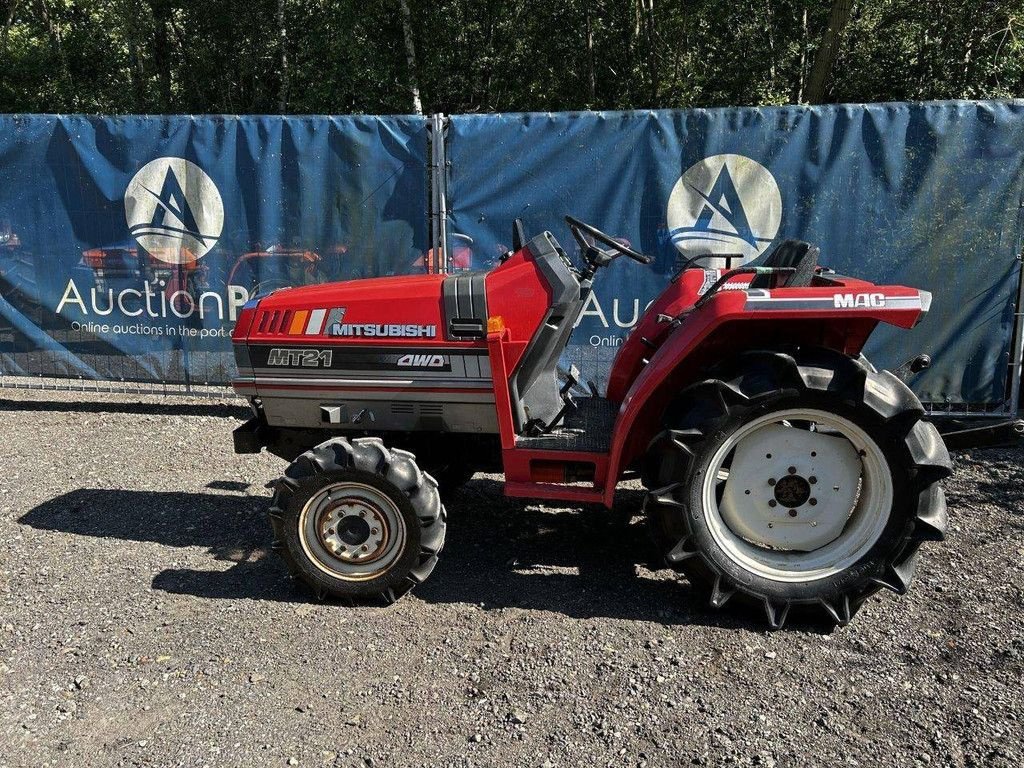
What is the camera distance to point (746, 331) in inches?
140

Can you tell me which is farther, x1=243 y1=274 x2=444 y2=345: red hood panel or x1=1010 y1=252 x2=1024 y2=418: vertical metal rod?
x1=1010 y1=252 x2=1024 y2=418: vertical metal rod

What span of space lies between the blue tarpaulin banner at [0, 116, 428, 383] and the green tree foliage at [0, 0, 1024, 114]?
820 centimetres

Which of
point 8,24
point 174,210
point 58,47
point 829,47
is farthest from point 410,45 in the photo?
point 8,24

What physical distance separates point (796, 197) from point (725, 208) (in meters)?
0.50

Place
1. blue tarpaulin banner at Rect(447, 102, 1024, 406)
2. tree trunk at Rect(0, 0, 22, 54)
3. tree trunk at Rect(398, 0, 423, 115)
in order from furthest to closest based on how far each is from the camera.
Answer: tree trunk at Rect(0, 0, 22, 54) → tree trunk at Rect(398, 0, 423, 115) → blue tarpaulin banner at Rect(447, 102, 1024, 406)

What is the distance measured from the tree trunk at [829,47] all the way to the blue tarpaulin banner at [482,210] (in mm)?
6596

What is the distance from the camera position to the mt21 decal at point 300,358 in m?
3.97

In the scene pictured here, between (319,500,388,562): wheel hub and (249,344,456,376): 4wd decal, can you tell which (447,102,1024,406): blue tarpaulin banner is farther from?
(319,500,388,562): wheel hub

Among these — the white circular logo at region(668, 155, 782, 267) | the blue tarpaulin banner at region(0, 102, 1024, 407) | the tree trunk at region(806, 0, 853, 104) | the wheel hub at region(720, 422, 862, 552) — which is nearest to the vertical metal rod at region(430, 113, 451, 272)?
the blue tarpaulin banner at region(0, 102, 1024, 407)

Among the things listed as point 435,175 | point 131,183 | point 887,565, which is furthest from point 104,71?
point 887,565

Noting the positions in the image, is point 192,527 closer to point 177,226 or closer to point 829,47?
point 177,226

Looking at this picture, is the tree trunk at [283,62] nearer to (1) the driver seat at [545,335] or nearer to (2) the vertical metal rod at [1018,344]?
(2) the vertical metal rod at [1018,344]

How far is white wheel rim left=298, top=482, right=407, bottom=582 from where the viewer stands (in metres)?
3.66

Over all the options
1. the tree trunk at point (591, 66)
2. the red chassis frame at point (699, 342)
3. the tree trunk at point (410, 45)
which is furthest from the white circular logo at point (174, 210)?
the tree trunk at point (591, 66)
